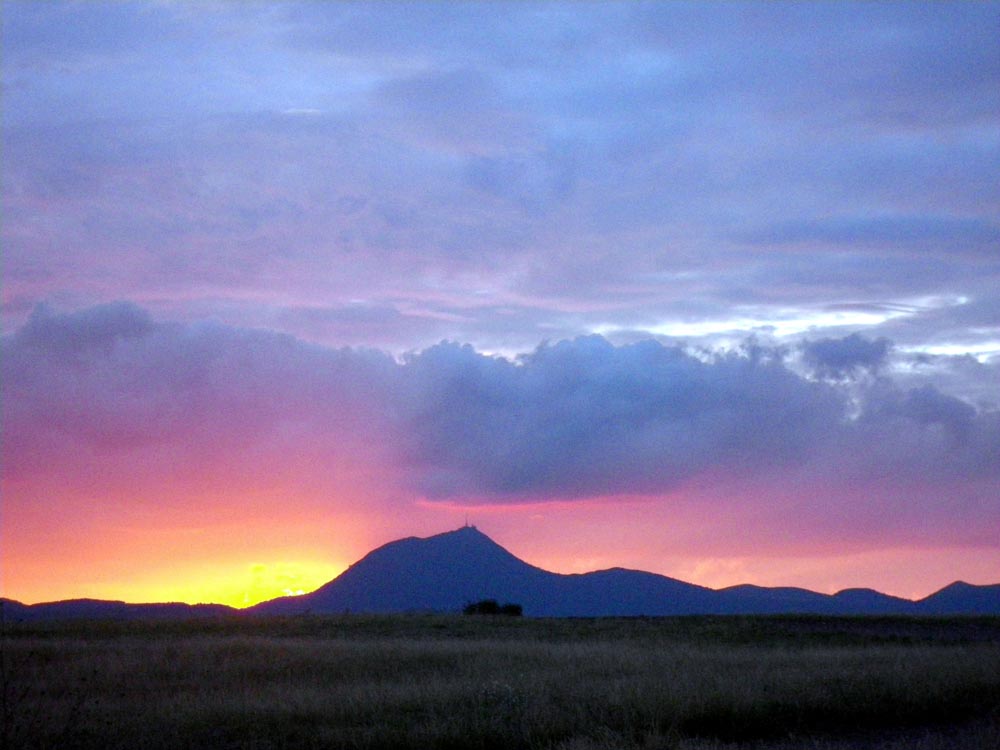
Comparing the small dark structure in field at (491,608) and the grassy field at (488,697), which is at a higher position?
the small dark structure in field at (491,608)

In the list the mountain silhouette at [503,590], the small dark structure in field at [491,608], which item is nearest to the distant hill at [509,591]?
the mountain silhouette at [503,590]

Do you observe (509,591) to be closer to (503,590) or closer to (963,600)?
(503,590)

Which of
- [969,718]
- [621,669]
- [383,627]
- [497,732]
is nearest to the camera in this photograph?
[497,732]

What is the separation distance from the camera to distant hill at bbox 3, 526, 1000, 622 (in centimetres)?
11119

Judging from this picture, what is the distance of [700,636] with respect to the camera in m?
37.9

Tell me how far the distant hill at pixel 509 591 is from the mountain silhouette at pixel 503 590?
0.41ft

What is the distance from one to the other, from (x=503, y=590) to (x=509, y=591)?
792 mm

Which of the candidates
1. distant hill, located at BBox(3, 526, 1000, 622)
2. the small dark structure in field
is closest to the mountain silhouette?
distant hill, located at BBox(3, 526, 1000, 622)

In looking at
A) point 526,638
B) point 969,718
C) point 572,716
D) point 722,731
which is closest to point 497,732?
point 572,716

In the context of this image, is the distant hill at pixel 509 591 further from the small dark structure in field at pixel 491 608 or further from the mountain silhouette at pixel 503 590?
the small dark structure in field at pixel 491 608

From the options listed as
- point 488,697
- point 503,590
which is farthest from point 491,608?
point 503,590

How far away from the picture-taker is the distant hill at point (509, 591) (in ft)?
365

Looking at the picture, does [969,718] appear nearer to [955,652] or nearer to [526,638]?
[955,652]

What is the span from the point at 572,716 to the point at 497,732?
1.39 m
